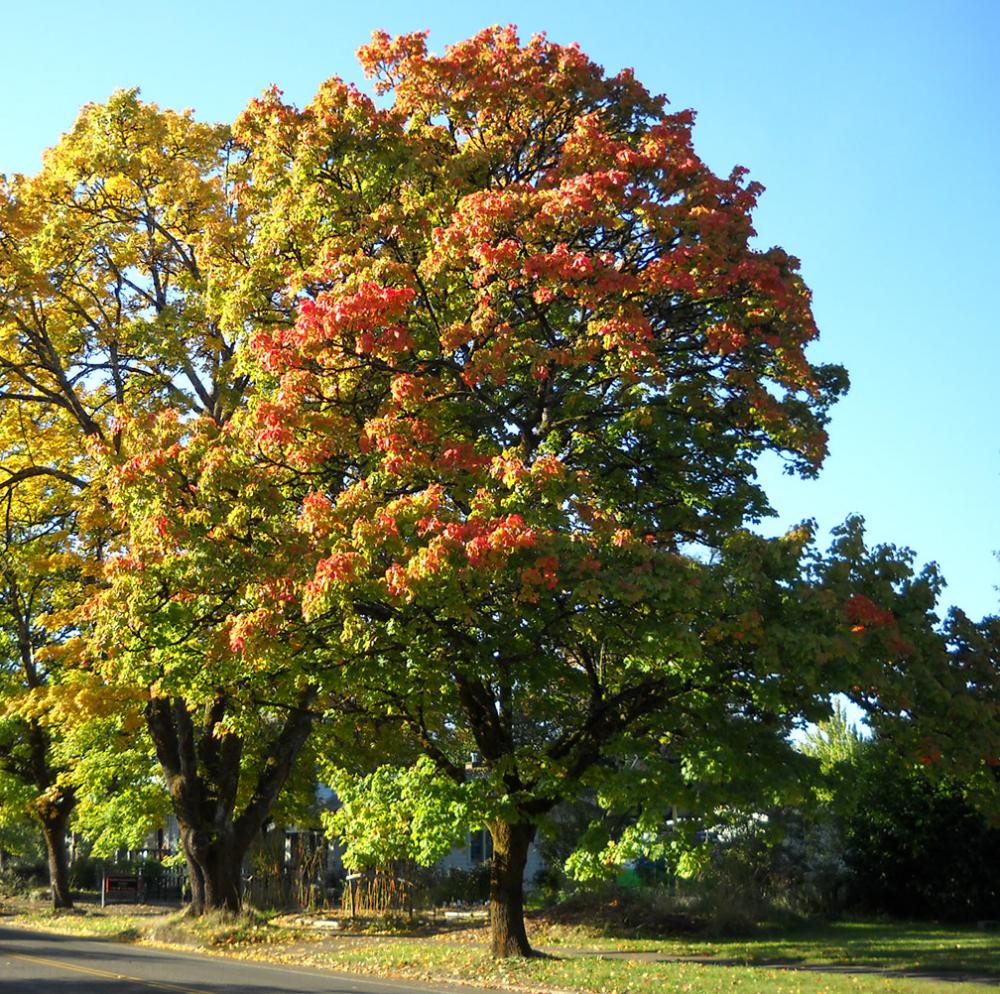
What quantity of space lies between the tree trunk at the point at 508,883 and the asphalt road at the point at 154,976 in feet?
8.63

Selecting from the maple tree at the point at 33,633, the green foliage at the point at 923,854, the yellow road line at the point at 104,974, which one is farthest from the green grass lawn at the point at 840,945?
the maple tree at the point at 33,633

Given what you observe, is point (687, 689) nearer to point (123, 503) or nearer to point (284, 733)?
point (123, 503)

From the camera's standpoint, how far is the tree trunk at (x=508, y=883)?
1944 centimetres

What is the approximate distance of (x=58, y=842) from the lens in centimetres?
3619

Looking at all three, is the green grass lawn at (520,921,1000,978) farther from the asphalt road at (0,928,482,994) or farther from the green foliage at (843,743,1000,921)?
the asphalt road at (0,928,482,994)

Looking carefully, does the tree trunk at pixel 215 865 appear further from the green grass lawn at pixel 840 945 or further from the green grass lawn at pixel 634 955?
the green grass lawn at pixel 840 945

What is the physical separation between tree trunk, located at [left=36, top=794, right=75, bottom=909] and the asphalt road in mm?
13309

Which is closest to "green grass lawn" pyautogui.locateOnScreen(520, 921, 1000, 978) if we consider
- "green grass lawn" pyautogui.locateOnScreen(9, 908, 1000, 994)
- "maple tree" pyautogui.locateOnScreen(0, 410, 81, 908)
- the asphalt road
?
"green grass lawn" pyautogui.locateOnScreen(9, 908, 1000, 994)

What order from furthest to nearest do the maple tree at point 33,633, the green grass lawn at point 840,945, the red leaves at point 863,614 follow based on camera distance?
the maple tree at point 33,633, the green grass lawn at point 840,945, the red leaves at point 863,614

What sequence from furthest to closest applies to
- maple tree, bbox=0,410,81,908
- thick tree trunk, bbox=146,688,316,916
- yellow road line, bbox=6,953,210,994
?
maple tree, bbox=0,410,81,908 → thick tree trunk, bbox=146,688,316,916 → yellow road line, bbox=6,953,210,994

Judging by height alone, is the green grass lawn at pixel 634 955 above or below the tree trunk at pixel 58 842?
below

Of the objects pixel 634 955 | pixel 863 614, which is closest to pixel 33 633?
pixel 634 955

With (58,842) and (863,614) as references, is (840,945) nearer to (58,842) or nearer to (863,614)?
(863,614)

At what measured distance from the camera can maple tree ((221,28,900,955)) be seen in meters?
15.1
